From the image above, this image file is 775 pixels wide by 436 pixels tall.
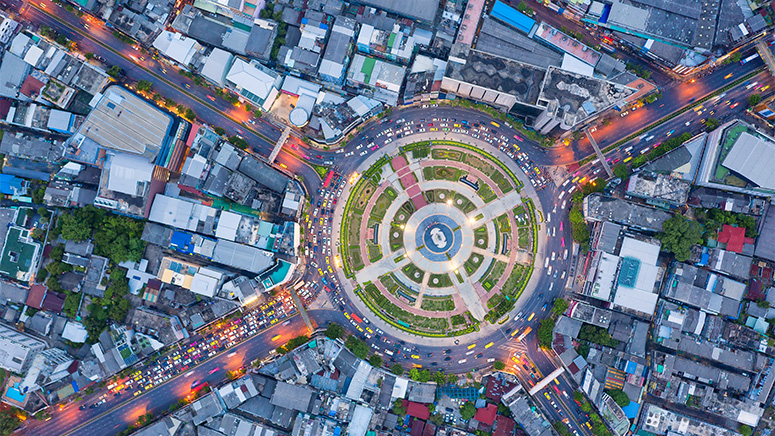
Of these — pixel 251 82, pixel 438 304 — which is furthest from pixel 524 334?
pixel 251 82

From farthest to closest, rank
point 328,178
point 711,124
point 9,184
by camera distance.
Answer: point 328,178, point 9,184, point 711,124

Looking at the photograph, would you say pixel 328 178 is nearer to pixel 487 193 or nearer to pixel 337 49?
pixel 337 49

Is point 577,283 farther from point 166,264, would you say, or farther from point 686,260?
point 166,264

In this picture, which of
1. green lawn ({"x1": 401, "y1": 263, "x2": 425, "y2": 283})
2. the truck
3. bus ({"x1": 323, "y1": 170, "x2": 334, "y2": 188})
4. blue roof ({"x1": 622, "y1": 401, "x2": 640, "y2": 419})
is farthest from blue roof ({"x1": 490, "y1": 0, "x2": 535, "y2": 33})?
blue roof ({"x1": 622, "y1": 401, "x2": 640, "y2": 419})

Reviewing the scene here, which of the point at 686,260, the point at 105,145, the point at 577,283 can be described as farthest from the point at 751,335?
the point at 105,145

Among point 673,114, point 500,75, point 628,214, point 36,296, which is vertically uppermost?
point 673,114
